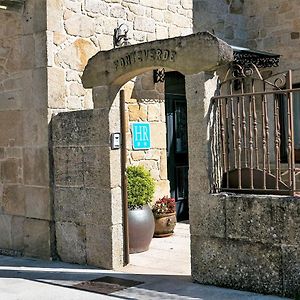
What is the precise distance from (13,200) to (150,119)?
2.30m

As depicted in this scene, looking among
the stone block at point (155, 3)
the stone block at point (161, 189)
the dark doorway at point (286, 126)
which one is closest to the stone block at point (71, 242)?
the stone block at point (161, 189)

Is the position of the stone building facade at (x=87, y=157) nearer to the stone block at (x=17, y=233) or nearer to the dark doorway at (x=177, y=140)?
the stone block at (x=17, y=233)

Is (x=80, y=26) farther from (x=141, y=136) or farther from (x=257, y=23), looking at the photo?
(x=257, y=23)

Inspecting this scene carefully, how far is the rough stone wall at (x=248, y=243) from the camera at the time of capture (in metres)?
4.78

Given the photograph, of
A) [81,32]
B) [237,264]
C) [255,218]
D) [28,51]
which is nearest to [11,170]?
[28,51]

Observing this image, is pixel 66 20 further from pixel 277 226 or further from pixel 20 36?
pixel 277 226

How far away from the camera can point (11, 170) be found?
7336mm

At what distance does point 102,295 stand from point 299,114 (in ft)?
20.2

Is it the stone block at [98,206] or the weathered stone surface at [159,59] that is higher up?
the weathered stone surface at [159,59]

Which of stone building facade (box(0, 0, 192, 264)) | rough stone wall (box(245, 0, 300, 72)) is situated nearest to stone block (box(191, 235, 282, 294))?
stone building facade (box(0, 0, 192, 264))

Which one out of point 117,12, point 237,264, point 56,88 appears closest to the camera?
point 237,264

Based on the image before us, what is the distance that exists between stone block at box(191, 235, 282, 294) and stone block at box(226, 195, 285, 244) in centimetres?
8

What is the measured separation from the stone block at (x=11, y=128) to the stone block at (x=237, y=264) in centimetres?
297

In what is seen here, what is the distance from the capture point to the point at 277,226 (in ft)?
15.8
